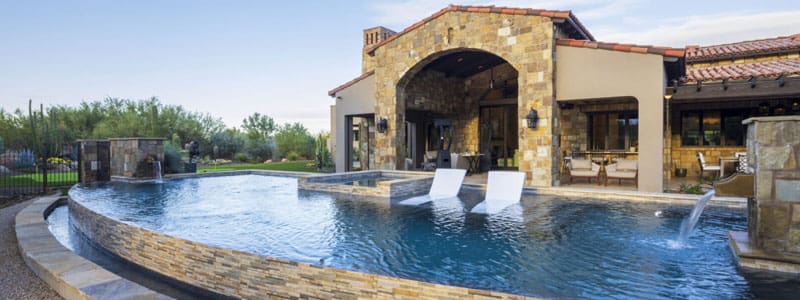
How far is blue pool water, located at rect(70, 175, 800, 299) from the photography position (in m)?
3.65

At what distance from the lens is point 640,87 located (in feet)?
30.7

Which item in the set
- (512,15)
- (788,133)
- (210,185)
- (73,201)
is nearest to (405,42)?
(512,15)

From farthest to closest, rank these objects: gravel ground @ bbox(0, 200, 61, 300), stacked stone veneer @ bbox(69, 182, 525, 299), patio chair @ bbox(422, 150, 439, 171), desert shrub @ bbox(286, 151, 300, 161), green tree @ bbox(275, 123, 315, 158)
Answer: green tree @ bbox(275, 123, 315, 158) → desert shrub @ bbox(286, 151, 300, 161) → patio chair @ bbox(422, 150, 439, 171) → gravel ground @ bbox(0, 200, 61, 300) → stacked stone veneer @ bbox(69, 182, 525, 299)

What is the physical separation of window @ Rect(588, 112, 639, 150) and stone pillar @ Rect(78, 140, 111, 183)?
16.5 metres

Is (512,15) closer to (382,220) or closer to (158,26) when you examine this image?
(382,220)

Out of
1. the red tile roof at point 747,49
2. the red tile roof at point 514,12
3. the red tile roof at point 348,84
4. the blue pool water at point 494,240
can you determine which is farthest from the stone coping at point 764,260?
the red tile roof at point 747,49

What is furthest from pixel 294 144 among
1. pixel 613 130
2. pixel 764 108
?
pixel 764 108

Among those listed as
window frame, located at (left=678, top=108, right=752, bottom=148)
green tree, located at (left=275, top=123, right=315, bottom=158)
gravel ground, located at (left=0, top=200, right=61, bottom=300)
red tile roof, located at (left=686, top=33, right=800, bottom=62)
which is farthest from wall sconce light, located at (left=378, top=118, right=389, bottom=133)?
green tree, located at (left=275, top=123, right=315, bottom=158)

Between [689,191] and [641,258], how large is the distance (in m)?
6.12

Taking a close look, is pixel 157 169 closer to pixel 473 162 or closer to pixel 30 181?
pixel 30 181

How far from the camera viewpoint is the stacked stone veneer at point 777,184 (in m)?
3.80

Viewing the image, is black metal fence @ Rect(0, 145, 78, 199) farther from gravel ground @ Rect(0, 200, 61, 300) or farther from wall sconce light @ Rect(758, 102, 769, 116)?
wall sconce light @ Rect(758, 102, 769, 116)

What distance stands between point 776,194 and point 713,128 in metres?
11.7

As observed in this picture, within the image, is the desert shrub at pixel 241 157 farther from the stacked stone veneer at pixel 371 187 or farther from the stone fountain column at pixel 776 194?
the stone fountain column at pixel 776 194
